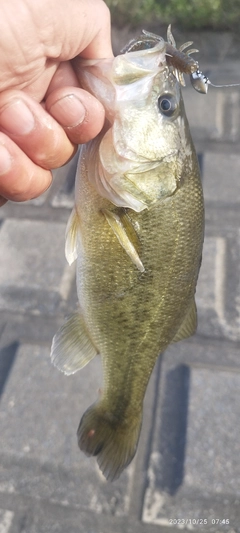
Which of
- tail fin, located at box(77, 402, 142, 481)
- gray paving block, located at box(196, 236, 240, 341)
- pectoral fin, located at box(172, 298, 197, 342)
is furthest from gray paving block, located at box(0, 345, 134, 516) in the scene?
pectoral fin, located at box(172, 298, 197, 342)

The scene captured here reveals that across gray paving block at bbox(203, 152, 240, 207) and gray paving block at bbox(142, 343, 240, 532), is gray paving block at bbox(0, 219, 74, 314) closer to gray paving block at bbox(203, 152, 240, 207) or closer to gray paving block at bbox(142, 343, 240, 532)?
gray paving block at bbox(142, 343, 240, 532)

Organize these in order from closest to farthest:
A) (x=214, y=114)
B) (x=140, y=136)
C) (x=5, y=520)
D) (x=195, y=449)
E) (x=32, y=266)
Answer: (x=140, y=136) → (x=5, y=520) → (x=195, y=449) → (x=32, y=266) → (x=214, y=114)

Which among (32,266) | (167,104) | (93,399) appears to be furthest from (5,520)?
(167,104)

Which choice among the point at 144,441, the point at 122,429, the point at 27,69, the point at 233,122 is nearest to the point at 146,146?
the point at 27,69

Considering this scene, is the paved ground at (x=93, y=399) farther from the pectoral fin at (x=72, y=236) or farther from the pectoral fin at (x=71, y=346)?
the pectoral fin at (x=72, y=236)

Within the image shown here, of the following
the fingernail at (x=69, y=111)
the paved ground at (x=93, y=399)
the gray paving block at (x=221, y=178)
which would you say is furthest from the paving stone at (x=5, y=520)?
the gray paving block at (x=221, y=178)

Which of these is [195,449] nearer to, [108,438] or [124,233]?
[108,438]
